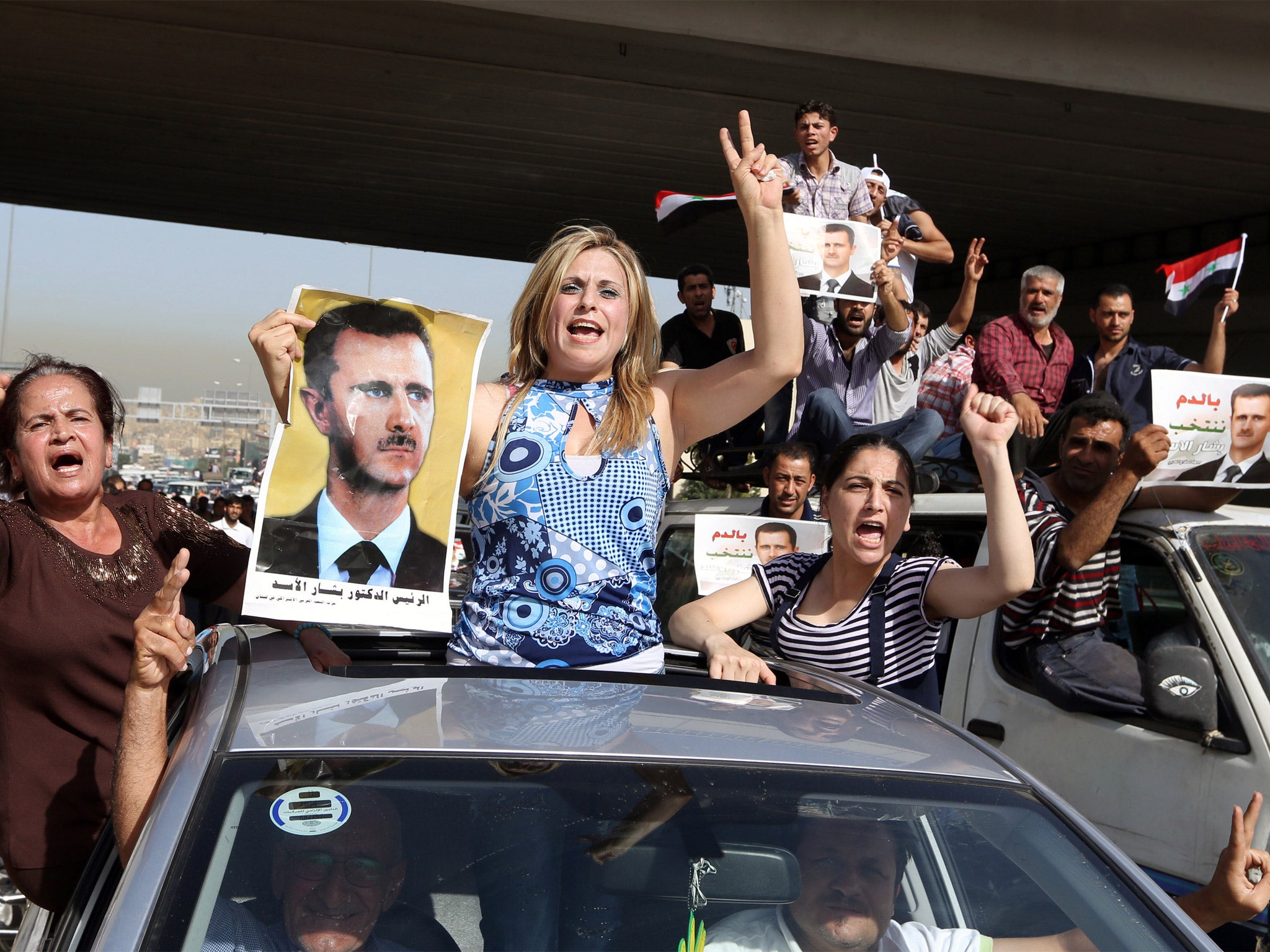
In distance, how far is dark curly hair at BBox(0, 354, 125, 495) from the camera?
117 inches

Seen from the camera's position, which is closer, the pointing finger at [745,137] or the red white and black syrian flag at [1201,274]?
the pointing finger at [745,137]

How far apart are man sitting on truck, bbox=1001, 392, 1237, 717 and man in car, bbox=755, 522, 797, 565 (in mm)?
1380

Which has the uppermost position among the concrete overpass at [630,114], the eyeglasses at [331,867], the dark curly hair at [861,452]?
the concrete overpass at [630,114]

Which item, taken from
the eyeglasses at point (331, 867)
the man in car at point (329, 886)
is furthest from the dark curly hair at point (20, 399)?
the eyeglasses at point (331, 867)

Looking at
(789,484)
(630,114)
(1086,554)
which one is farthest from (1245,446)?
(630,114)

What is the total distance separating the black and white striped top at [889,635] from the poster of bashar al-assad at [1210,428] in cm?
119

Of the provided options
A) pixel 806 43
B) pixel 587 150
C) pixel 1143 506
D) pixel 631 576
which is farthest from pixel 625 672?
pixel 587 150

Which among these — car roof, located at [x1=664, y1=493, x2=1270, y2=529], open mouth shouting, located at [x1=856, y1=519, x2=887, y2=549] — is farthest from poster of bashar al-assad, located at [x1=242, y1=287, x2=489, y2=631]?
car roof, located at [x1=664, y1=493, x2=1270, y2=529]

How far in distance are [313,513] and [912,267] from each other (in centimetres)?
489

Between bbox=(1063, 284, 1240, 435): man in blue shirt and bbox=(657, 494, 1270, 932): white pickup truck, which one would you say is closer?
bbox=(657, 494, 1270, 932): white pickup truck

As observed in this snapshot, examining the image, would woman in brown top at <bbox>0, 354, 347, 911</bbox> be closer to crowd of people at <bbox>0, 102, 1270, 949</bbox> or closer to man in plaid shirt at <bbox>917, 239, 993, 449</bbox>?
crowd of people at <bbox>0, 102, 1270, 949</bbox>

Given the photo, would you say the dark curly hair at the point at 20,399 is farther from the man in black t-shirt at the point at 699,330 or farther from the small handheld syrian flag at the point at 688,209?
the man in black t-shirt at the point at 699,330

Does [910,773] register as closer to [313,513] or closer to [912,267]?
[313,513]

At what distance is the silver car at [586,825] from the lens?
1.76m
